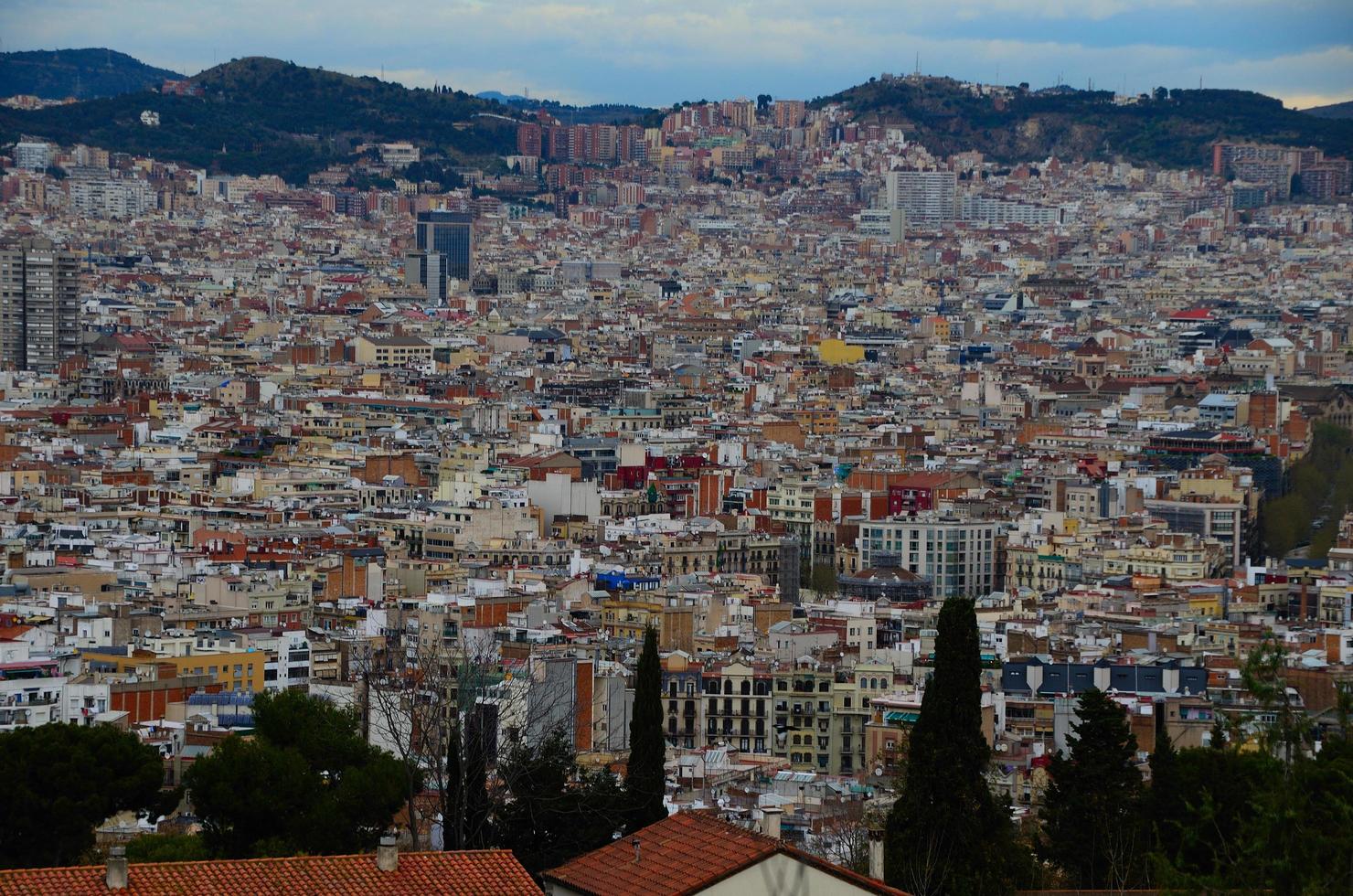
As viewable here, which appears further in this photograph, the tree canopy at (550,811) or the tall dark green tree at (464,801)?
the tree canopy at (550,811)

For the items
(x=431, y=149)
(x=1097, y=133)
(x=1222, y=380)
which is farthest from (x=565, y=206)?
(x=1222, y=380)

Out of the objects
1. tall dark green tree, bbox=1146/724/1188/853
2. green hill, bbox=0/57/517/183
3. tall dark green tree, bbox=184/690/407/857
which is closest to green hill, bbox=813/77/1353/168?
green hill, bbox=0/57/517/183

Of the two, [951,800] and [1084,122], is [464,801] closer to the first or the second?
[951,800]

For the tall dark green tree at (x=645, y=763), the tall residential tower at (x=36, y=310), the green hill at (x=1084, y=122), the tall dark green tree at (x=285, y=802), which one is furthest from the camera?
the green hill at (x=1084, y=122)

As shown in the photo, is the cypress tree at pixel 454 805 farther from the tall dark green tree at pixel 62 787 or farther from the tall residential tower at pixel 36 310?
the tall residential tower at pixel 36 310

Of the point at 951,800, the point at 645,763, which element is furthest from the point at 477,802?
the point at 951,800

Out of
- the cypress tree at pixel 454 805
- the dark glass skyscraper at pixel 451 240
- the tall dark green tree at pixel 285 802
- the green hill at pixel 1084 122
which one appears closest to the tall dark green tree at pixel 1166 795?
the cypress tree at pixel 454 805
